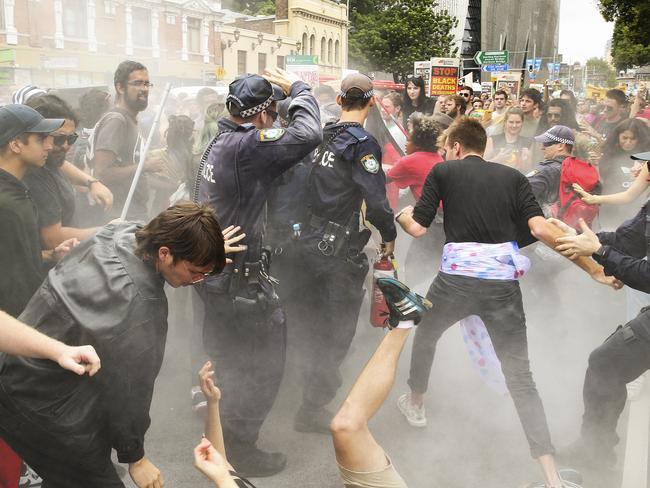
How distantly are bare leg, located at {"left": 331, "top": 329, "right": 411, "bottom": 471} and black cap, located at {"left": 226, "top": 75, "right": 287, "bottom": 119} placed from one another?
1136mm

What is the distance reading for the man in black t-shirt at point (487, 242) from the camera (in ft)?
8.80

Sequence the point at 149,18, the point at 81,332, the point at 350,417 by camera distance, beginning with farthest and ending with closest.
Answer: the point at 149,18 < the point at 350,417 < the point at 81,332

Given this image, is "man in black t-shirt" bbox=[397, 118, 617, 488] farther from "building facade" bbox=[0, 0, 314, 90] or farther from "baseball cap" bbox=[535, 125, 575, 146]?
"building facade" bbox=[0, 0, 314, 90]

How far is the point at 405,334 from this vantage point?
2211mm

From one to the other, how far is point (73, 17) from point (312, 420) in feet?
10.1

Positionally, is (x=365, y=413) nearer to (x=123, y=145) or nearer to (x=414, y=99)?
(x=123, y=145)

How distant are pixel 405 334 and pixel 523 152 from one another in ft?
13.7

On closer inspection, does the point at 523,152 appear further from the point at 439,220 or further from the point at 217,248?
the point at 217,248

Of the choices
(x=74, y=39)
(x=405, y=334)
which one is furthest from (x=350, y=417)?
(x=74, y=39)

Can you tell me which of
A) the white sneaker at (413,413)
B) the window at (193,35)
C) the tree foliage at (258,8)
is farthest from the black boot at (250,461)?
the tree foliage at (258,8)

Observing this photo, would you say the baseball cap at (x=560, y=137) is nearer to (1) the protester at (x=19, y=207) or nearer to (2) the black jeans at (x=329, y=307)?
(2) the black jeans at (x=329, y=307)

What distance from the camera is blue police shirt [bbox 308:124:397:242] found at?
2.96 meters

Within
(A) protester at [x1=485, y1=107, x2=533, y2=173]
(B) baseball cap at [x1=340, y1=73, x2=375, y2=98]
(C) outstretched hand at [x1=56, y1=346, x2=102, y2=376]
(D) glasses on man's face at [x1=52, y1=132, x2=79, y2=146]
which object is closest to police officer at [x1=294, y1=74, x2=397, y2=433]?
(B) baseball cap at [x1=340, y1=73, x2=375, y2=98]

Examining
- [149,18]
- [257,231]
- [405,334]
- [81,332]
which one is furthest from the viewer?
[149,18]
